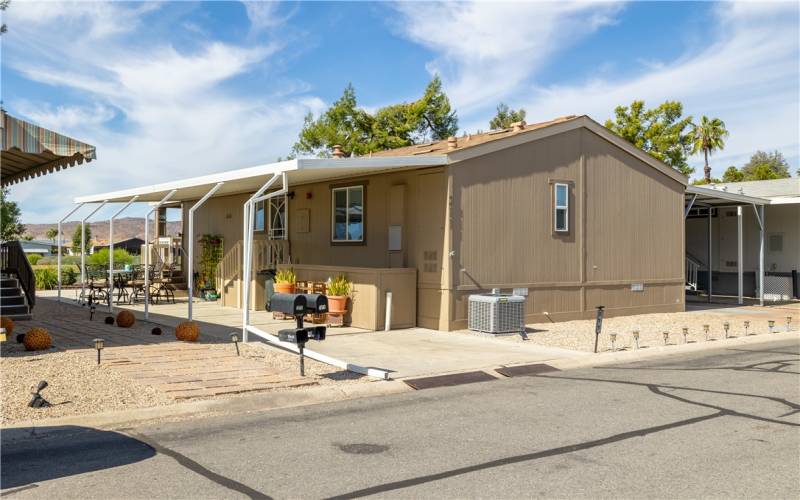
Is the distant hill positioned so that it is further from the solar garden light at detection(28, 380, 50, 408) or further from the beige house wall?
the solar garden light at detection(28, 380, 50, 408)

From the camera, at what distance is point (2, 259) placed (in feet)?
51.6

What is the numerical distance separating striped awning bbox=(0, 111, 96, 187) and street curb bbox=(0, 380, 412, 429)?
424 centimetres

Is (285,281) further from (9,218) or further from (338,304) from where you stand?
(9,218)

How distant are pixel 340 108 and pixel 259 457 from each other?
1417 inches

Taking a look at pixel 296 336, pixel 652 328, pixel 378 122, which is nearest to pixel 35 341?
pixel 296 336

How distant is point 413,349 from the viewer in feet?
36.1

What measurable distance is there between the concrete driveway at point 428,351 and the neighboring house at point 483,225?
0.93 m

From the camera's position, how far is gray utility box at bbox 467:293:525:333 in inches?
500

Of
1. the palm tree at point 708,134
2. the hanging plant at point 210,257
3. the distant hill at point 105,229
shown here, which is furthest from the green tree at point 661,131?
the distant hill at point 105,229

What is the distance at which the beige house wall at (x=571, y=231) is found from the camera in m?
13.6

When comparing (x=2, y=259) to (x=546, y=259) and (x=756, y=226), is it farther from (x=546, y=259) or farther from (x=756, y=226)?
(x=756, y=226)

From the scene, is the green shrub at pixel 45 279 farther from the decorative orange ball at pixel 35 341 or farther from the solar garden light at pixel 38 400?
the solar garden light at pixel 38 400

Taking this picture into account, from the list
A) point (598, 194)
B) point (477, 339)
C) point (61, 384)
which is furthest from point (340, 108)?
point (61, 384)

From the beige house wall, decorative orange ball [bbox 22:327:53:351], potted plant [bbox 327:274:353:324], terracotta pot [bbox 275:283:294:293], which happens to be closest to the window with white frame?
terracotta pot [bbox 275:283:294:293]
